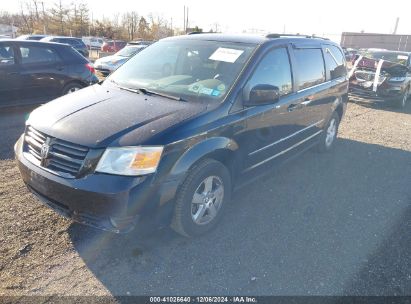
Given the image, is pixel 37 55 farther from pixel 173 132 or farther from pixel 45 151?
pixel 173 132

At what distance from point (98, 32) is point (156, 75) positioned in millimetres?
49298

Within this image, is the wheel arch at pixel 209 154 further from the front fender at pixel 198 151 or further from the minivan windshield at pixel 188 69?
the minivan windshield at pixel 188 69

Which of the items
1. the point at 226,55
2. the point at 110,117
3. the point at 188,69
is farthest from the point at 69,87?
the point at 110,117

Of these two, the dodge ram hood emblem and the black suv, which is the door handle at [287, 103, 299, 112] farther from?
the dodge ram hood emblem

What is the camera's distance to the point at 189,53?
383 cm

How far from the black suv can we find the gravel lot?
0.36m

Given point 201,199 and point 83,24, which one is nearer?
point 201,199

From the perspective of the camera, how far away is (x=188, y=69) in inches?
144

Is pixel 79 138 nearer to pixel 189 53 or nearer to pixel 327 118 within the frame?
pixel 189 53

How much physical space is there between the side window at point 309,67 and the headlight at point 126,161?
2484 millimetres

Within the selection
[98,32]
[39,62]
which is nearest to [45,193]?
[39,62]

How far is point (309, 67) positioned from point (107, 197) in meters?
3.31

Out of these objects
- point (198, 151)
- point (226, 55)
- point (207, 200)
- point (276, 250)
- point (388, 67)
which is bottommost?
point (276, 250)

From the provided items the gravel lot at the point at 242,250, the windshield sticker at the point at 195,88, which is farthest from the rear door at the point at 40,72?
the windshield sticker at the point at 195,88
